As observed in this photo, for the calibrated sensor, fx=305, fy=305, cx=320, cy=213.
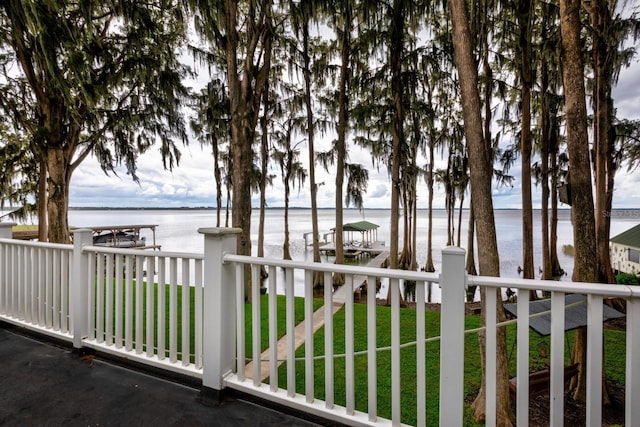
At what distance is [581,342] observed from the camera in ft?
10.5

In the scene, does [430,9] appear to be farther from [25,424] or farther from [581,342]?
[25,424]

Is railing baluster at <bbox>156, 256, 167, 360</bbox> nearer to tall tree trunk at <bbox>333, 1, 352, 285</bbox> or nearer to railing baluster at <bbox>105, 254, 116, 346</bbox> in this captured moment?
railing baluster at <bbox>105, 254, 116, 346</bbox>

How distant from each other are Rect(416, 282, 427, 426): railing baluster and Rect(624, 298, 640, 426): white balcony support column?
2.52 feet

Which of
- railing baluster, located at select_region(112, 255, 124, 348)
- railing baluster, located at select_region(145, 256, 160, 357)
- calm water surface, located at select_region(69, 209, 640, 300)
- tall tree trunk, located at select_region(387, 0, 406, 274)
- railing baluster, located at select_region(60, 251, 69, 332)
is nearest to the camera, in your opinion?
railing baluster, located at select_region(145, 256, 160, 357)

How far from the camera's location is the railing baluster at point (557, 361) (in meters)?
1.31

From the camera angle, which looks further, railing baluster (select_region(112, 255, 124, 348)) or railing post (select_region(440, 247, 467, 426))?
railing baluster (select_region(112, 255, 124, 348))

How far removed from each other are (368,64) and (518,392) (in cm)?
858

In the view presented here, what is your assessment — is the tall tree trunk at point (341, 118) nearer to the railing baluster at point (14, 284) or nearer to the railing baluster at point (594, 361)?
the railing baluster at point (14, 284)

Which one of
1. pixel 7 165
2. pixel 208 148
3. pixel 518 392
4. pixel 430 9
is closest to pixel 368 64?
pixel 430 9

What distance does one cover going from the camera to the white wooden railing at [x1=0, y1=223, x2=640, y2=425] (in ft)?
4.32

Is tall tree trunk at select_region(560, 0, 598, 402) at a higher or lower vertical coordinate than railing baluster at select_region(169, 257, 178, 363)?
higher

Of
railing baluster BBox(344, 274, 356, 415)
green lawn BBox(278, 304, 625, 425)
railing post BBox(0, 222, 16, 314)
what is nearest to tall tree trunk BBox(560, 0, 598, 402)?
green lawn BBox(278, 304, 625, 425)

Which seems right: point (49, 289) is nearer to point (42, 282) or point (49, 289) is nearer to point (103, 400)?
point (42, 282)

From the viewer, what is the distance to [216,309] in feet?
6.37
